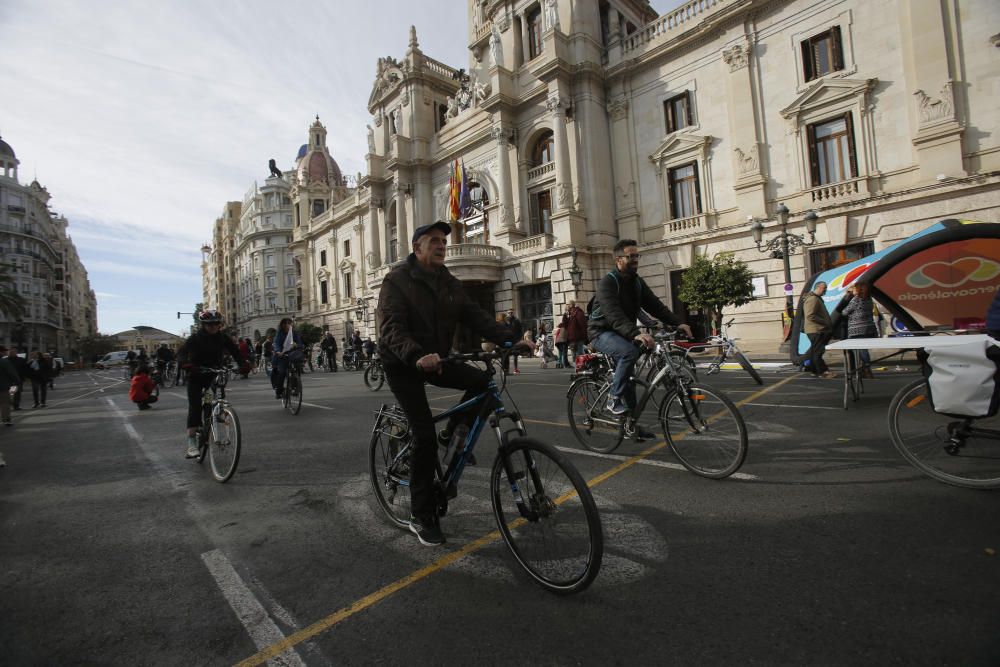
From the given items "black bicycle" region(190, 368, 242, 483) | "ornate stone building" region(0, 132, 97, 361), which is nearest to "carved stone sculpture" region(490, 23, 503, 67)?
"black bicycle" region(190, 368, 242, 483)

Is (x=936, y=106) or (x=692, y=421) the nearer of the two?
(x=692, y=421)

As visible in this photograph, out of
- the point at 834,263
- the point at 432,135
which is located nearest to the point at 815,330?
the point at 834,263

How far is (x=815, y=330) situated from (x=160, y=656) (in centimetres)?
1026

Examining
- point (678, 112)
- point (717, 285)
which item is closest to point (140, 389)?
point (717, 285)

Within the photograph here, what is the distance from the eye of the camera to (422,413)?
288 cm

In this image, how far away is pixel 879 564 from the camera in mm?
2379

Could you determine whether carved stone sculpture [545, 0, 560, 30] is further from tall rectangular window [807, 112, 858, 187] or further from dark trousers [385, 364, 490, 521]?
dark trousers [385, 364, 490, 521]

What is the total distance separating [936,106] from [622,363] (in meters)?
17.8

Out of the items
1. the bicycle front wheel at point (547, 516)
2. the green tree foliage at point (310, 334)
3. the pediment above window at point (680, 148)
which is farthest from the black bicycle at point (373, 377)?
the green tree foliage at point (310, 334)

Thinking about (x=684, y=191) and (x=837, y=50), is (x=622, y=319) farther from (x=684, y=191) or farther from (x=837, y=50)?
(x=837, y=50)

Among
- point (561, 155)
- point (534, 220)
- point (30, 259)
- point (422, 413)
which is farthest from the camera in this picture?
point (30, 259)

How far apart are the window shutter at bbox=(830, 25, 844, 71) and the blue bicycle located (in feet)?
Result: 69.4

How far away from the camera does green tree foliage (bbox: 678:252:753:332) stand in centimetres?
1569

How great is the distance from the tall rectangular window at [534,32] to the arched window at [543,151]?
4.57 metres
